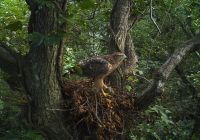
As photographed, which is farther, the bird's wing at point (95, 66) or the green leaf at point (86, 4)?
the bird's wing at point (95, 66)

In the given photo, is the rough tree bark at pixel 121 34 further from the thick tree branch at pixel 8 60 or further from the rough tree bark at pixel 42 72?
the thick tree branch at pixel 8 60

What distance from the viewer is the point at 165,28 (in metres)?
9.38

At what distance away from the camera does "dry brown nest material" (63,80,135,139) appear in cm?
439

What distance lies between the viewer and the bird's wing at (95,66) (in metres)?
4.46

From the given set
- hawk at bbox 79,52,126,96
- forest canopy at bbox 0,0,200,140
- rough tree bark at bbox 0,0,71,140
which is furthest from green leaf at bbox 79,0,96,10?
hawk at bbox 79,52,126,96

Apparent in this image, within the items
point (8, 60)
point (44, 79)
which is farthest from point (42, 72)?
point (8, 60)

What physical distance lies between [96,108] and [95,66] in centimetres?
39

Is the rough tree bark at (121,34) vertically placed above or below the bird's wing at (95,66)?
above

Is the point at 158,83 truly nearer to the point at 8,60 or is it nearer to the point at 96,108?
the point at 96,108

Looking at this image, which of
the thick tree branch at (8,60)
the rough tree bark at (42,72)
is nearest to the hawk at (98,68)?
the rough tree bark at (42,72)

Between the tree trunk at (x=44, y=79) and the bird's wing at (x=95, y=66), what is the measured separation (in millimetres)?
261

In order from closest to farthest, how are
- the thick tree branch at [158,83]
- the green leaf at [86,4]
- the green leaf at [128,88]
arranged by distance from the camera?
the green leaf at [86,4] → the thick tree branch at [158,83] → the green leaf at [128,88]

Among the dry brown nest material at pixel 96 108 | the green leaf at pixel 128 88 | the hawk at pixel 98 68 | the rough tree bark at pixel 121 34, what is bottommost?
the dry brown nest material at pixel 96 108

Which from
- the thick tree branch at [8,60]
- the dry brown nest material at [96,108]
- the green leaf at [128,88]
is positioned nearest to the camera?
the thick tree branch at [8,60]
